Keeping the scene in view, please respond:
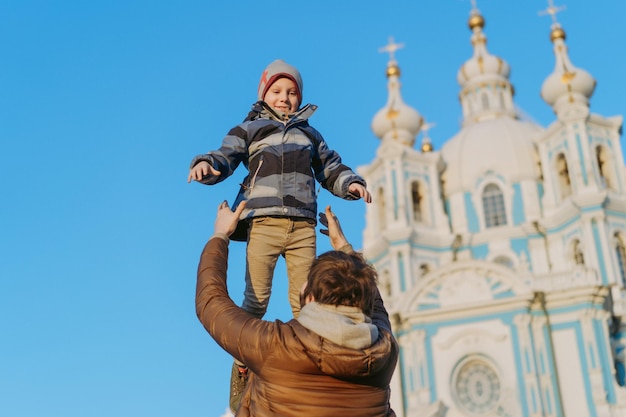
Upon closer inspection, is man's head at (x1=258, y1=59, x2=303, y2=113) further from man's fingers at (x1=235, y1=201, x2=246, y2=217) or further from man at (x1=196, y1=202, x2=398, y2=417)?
man at (x1=196, y1=202, x2=398, y2=417)

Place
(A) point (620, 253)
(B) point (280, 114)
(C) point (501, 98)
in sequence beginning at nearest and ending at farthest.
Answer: (B) point (280, 114) < (A) point (620, 253) < (C) point (501, 98)

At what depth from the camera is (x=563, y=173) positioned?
1214 inches

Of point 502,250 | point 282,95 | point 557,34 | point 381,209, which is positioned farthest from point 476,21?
point 282,95

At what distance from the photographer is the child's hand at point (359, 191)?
3820mm

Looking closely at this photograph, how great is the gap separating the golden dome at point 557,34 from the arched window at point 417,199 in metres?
9.32

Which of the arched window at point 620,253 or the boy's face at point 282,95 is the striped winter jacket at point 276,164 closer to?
the boy's face at point 282,95

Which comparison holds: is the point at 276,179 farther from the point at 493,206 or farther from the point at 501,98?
the point at 501,98

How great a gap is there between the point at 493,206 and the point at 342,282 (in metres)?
30.4

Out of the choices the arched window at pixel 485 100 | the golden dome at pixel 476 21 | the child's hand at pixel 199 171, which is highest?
the golden dome at pixel 476 21

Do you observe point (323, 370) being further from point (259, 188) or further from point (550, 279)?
point (550, 279)

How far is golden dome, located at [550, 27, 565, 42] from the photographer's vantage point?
34.9 m

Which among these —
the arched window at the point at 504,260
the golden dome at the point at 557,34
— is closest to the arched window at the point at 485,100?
the golden dome at the point at 557,34

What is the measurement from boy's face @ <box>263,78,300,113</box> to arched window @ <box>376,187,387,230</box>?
2778cm

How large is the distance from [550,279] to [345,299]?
75.4ft
